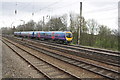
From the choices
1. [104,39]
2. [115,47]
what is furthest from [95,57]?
[104,39]

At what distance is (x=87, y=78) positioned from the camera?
6.28 m

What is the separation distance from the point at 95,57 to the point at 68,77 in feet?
18.0

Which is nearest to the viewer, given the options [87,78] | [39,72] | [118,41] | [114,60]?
[87,78]

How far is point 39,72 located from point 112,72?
4.59 metres

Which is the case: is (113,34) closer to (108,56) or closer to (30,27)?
(108,56)

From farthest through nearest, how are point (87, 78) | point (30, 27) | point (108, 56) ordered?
point (30, 27) < point (108, 56) < point (87, 78)

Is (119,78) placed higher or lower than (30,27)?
lower

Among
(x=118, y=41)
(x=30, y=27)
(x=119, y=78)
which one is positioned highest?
(x=30, y=27)

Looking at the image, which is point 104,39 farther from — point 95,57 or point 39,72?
point 39,72

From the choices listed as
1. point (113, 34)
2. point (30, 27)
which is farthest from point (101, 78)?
point (30, 27)

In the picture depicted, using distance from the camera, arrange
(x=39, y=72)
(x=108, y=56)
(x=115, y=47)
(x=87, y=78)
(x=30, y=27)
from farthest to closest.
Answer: (x=30, y=27) < (x=115, y=47) < (x=108, y=56) < (x=39, y=72) < (x=87, y=78)

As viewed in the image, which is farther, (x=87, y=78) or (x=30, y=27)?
(x=30, y=27)

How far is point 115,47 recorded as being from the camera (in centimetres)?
1766

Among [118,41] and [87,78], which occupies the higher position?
[118,41]
